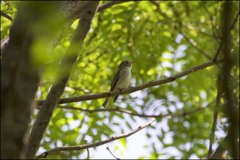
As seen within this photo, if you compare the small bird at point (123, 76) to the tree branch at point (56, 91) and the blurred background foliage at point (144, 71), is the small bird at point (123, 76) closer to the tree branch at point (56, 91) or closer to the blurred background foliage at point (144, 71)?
the blurred background foliage at point (144, 71)

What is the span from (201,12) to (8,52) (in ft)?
20.0

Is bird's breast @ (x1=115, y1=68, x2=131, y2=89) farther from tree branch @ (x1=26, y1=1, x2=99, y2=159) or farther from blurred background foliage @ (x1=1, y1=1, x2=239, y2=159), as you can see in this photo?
tree branch @ (x1=26, y1=1, x2=99, y2=159)

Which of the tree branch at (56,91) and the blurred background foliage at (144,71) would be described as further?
the blurred background foliage at (144,71)

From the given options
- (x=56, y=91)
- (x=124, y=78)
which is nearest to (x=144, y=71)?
(x=124, y=78)

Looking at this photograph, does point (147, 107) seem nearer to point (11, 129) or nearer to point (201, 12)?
point (201, 12)

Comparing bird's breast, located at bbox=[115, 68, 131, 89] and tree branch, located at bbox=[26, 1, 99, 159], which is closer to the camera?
tree branch, located at bbox=[26, 1, 99, 159]

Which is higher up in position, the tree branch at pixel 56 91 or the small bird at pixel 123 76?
the small bird at pixel 123 76

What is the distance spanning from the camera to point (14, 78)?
4.44ft

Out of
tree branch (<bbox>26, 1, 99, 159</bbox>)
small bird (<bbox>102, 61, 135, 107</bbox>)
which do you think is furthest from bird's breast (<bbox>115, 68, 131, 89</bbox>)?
tree branch (<bbox>26, 1, 99, 159</bbox>)

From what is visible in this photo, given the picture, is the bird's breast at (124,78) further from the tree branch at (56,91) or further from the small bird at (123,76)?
the tree branch at (56,91)

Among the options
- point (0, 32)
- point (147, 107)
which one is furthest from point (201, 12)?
point (0, 32)

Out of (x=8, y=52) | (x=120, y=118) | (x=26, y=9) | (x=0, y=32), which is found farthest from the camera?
(x=120, y=118)

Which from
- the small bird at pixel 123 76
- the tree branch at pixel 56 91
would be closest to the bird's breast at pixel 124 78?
the small bird at pixel 123 76

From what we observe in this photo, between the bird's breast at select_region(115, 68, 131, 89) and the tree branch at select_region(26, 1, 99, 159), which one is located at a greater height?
the bird's breast at select_region(115, 68, 131, 89)
